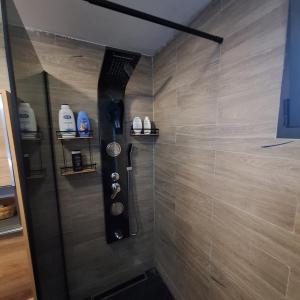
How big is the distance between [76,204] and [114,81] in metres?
1.09

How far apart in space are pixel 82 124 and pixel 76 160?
11.5 inches

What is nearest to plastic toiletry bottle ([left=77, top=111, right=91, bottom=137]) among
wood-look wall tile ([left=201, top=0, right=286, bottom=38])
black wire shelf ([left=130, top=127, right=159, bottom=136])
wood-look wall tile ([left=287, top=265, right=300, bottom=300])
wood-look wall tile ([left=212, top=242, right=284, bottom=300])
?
black wire shelf ([left=130, top=127, right=159, bottom=136])

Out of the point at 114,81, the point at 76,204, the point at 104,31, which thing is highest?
the point at 104,31

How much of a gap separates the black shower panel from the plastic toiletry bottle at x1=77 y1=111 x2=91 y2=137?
0.43ft

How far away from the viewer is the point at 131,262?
5.57 ft

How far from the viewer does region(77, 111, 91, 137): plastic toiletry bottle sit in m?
1.26

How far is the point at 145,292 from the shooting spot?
1.55 metres

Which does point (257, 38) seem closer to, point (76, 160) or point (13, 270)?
point (76, 160)

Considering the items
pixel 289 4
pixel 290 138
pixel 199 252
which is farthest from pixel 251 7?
pixel 199 252

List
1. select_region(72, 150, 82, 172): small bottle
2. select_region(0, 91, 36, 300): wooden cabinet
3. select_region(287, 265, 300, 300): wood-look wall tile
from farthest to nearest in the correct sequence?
select_region(72, 150, 82, 172): small bottle → select_region(0, 91, 36, 300): wooden cabinet → select_region(287, 265, 300, 300): wood-look wall tile

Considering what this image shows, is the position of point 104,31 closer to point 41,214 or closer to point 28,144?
point 28,144

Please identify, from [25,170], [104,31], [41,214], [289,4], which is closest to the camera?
[289,4]

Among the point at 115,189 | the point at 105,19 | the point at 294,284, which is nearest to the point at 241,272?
the point at 294,284

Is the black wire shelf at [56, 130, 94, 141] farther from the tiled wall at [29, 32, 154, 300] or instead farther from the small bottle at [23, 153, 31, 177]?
the small bottle at [23, 153, 31, 177]
